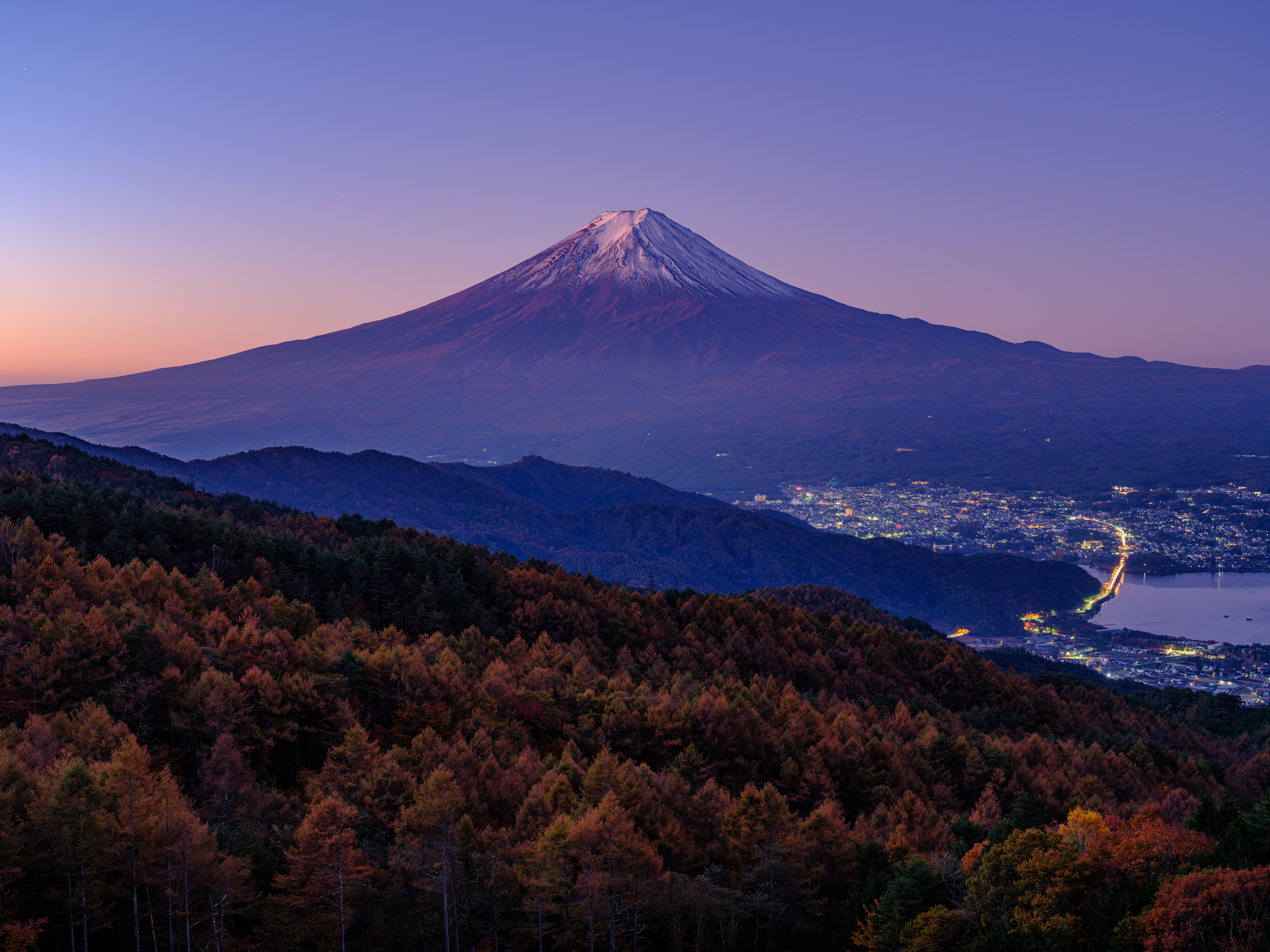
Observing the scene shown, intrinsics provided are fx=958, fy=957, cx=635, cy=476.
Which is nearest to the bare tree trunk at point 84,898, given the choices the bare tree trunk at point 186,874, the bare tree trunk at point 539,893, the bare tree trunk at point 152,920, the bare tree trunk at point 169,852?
the bare tree trunk at point 152,920

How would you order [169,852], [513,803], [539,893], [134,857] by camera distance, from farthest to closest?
1. [513,803]
2. [539,893]
3. [169,852]
4. [134,857]

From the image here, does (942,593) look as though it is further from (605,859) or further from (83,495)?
(605,859)

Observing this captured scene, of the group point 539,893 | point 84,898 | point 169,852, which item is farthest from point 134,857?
point 539,893

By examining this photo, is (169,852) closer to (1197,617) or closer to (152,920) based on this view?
(152,920)

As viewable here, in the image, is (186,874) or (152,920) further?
(152,920)

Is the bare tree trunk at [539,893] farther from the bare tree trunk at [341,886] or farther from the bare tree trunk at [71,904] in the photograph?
the bare tree trunk at [71,904]

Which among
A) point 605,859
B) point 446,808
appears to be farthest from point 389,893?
point 605,859
